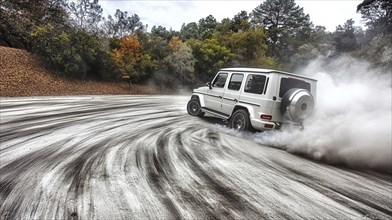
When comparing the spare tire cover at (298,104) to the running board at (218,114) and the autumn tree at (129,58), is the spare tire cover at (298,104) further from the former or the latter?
the autumn tree at (129,58)

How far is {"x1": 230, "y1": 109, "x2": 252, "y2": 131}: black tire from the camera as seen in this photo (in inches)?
279

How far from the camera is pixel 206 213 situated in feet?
9.03

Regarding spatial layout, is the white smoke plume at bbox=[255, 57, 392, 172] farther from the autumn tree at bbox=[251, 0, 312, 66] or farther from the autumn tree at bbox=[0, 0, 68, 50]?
the autumn tree at bbox=[251, 0, 312, 66]

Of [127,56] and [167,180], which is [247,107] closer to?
[167,180]

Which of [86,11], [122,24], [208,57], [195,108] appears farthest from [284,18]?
[195,108]

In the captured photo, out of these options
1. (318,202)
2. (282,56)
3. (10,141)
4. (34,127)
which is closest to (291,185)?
(318,202)

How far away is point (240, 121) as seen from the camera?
738 cm

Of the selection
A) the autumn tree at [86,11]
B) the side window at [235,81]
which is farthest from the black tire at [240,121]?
the autumn tree at [86,11]

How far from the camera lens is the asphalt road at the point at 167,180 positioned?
110 inches

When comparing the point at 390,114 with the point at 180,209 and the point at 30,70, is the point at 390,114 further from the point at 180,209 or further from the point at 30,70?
the point at 30,70

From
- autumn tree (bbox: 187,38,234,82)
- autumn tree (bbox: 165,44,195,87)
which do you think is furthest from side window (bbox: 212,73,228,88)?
autumn tree (bbox: 187,38,234,82)

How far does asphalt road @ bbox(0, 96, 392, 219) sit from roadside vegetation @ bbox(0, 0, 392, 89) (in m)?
13.8

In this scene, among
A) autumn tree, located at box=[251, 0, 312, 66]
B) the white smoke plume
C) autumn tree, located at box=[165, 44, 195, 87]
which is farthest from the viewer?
autumn tree, located at box=[251, 0, 312, 66]

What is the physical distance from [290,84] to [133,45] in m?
16.7
